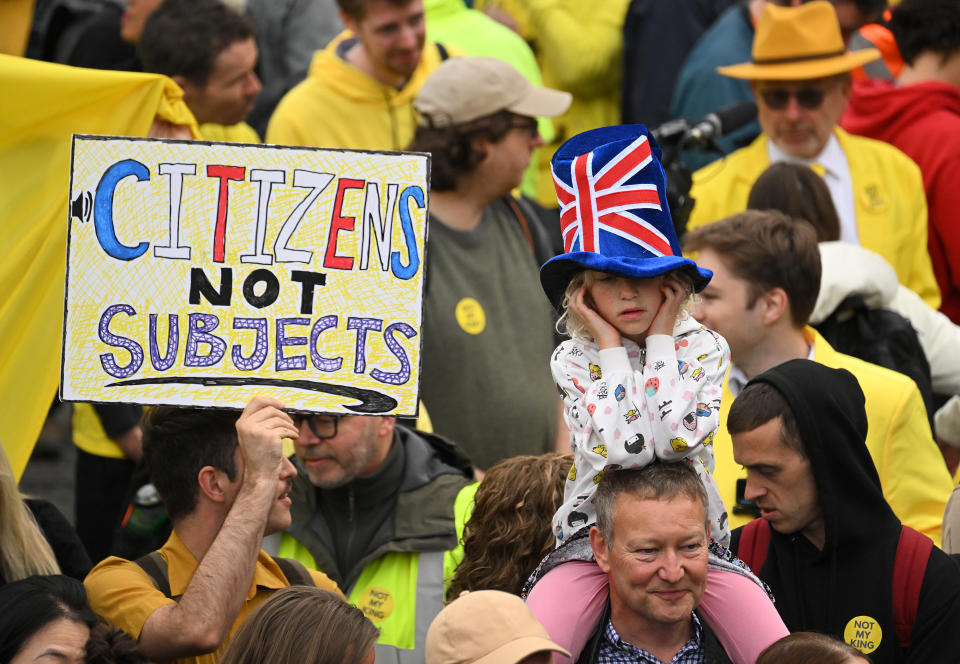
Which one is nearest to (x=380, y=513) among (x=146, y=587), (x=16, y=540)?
(x=146, y=587)

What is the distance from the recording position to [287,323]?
4133 mm

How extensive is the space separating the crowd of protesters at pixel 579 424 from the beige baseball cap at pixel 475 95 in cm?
1

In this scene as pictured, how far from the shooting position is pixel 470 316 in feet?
19.2

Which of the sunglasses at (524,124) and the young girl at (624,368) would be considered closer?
the young girl at (624,368)

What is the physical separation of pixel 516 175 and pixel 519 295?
1.53ft

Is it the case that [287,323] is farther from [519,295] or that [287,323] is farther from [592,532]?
[519,295]

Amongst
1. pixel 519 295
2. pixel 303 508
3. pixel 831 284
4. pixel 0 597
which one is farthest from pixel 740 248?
pixel 0 597

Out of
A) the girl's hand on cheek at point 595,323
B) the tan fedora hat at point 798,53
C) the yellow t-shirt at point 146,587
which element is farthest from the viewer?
the tan fedora hat at point 798,53

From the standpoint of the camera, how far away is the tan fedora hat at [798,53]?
A: 6.86 metres

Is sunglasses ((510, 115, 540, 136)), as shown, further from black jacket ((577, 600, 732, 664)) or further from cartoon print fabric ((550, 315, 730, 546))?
black jacket ((577, 600, 732, 664))

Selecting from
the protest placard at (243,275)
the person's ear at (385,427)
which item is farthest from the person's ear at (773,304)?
the protest placard at (243,275)

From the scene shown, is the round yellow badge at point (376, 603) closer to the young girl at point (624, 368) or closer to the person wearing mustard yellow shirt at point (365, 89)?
the young girl at point (624, 368)

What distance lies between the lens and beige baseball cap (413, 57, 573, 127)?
19.6 ft

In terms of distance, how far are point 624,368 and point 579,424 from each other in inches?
6.8
